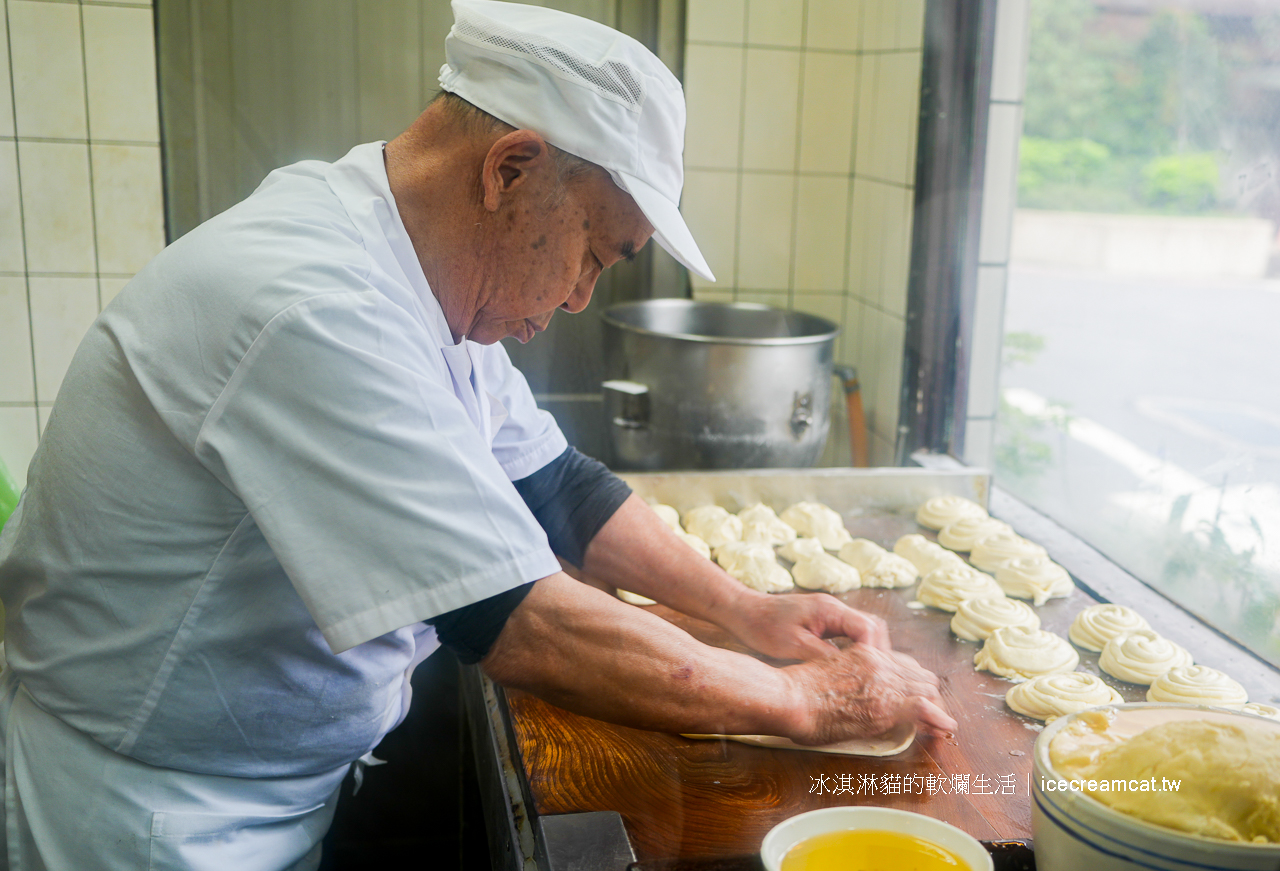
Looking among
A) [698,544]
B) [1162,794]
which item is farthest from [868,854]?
[698,544]

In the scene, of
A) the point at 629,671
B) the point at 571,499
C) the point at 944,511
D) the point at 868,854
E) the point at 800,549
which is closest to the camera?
the point at 868,854

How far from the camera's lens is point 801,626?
4.54 ft

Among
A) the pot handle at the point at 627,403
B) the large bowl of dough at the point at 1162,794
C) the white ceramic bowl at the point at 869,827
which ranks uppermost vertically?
the pot handle at the point at 627,403

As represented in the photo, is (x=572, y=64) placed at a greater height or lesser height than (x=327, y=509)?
greater

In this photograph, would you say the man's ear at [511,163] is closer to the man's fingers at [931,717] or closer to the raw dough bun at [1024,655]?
the man's fingers at [931,717]

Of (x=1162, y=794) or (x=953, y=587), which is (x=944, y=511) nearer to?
(x=953, y=587)

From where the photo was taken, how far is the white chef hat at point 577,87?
0.98 m

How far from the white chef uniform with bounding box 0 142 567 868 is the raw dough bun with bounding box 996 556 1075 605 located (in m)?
1.00

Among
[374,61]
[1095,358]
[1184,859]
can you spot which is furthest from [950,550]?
[374,61]

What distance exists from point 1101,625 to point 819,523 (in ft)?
1.83

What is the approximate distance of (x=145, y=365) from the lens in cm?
92

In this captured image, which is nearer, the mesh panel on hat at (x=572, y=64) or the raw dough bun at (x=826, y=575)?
the mesh panel on hat at (x=572, y=64)

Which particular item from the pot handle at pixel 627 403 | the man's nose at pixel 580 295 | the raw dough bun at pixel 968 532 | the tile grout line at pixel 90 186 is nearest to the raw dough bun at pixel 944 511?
the raw dough bun at pixel 968 532

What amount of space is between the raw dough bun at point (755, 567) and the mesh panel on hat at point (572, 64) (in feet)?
2.95
